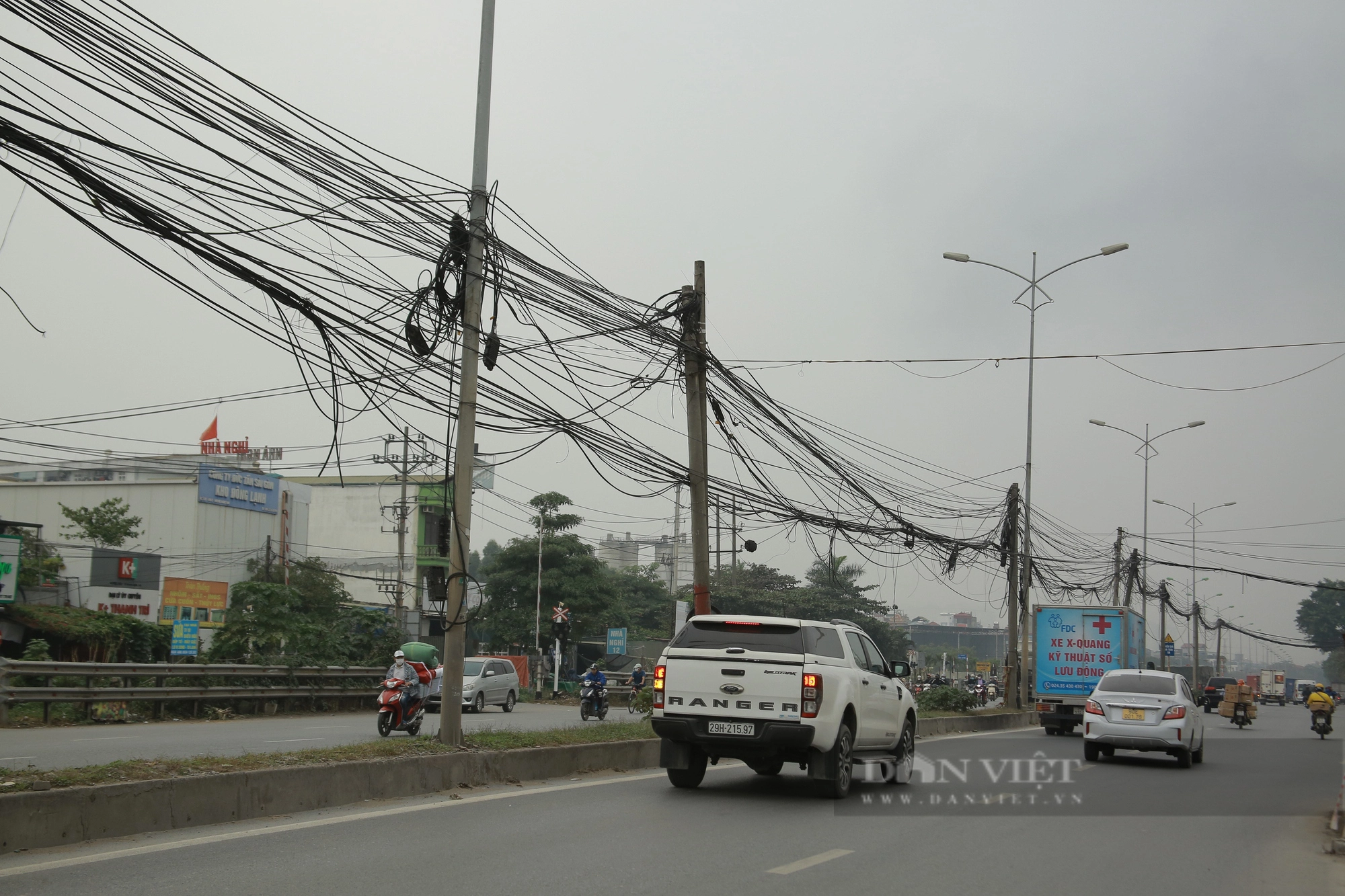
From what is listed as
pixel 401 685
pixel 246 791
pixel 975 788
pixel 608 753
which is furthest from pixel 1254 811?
pixel 401 685

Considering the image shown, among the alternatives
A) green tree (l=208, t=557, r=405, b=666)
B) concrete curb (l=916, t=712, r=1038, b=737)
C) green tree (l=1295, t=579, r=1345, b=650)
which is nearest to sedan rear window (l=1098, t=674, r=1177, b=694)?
concrete curb (l=916, t=712, r=1038, b=737)

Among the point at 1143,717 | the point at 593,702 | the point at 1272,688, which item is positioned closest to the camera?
the point at 1143,717

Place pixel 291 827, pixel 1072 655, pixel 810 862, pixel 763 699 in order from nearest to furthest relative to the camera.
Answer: pixel 810 862 < pixel 291 827 < pixel 763 699 < pixel 1072 655

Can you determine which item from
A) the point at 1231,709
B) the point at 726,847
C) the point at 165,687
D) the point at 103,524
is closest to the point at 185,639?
the point at 165,687

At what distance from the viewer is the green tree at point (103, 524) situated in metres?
49.4

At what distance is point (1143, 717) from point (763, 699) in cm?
878

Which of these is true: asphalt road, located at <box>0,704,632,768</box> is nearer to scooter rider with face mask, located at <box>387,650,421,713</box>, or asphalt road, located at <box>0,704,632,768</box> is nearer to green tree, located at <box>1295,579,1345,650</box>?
scooter rider with face mask, located at <box>387,650,421,713</box>

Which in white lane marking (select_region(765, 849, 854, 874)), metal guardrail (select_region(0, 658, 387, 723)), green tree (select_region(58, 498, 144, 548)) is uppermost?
green tree (select_region(58, 498, 144, 548))

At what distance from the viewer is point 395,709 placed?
61.9 ft

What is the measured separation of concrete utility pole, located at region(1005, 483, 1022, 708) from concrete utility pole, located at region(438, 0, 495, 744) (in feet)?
84.8

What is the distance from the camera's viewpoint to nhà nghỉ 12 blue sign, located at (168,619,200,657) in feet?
92.1

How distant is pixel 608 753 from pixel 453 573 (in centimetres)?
345

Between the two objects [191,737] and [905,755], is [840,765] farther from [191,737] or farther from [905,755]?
[191,737]

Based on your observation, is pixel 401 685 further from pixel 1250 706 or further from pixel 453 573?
pixel 1250 706
